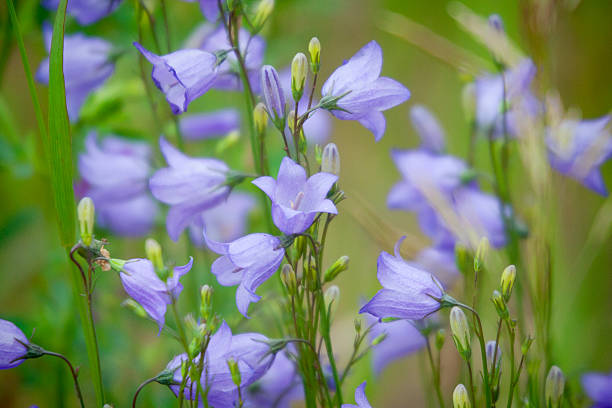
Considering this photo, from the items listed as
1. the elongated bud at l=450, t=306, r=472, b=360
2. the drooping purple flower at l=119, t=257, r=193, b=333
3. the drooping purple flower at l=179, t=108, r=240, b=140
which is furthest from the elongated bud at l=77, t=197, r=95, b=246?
the drooping purple flower at l=179, t=108, r=240, b=140

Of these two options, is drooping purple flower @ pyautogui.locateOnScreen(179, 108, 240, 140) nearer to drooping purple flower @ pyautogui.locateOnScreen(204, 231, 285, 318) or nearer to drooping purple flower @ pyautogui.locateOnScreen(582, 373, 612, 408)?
drooping purple flower @ pyautogui.locateOnScreen(204, 231, 285, 318)

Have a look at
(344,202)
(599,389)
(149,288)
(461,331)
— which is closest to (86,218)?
(149,288)

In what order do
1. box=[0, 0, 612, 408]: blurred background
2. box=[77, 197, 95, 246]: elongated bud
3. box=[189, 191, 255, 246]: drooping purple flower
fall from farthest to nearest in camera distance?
→ box=[189, 191, 255, 246]: drooping purple flower
box=[0, 0, 612, 408]: blurred background
box=[77, 197, 95, 246]: elongated bud

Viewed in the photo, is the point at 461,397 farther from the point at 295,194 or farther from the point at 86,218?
the point at 86,218

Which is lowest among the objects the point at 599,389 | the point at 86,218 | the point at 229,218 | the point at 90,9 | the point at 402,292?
the point at 599,389

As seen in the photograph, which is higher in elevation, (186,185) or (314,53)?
(314,53)

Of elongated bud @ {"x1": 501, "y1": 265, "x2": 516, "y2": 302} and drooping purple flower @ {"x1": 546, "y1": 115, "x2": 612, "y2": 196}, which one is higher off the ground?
drooping purple flower @ {"x1": 546, "y1": 115, "x2": 612, "y2": 196}

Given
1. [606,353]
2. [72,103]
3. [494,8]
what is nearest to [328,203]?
[72,103]

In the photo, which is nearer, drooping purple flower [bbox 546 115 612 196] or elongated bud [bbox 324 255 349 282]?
elongated bud [bbox 324 255 349 282]
